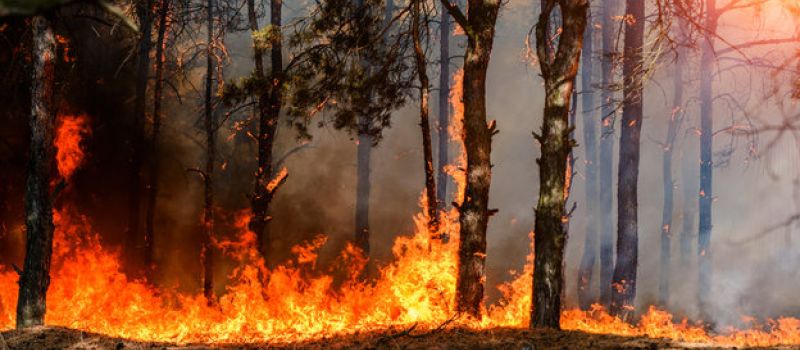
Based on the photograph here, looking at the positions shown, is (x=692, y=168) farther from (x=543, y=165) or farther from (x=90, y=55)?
(x=90, y=55)

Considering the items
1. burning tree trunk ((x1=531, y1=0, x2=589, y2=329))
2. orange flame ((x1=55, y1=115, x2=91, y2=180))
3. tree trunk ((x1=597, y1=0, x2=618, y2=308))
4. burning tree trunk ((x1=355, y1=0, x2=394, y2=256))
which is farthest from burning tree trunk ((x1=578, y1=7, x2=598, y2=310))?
orange flame ((x1=55, y1=115, x2=91, y2=180))

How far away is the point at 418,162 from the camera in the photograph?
30016 mm

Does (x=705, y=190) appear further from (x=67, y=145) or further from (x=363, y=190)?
(x=67, y=145)

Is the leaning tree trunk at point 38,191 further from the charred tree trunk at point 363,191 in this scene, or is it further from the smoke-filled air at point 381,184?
the charred tree trunk at point 363,191

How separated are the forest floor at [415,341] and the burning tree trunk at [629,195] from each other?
8375mm

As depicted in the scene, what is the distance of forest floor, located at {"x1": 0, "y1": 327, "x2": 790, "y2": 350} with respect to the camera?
8602 mm

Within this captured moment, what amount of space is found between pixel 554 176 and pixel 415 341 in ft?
11.6

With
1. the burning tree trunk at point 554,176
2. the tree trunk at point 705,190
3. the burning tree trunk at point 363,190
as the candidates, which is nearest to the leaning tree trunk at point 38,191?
the burning tree trunk at point 554,176

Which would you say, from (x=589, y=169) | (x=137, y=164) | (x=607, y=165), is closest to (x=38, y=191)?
(x=137, y=164)

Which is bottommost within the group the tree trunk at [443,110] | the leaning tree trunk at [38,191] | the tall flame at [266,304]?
the tall flame at [266,304]

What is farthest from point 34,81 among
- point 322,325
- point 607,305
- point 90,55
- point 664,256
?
point 664,256

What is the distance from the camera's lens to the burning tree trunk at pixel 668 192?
29.4 metres

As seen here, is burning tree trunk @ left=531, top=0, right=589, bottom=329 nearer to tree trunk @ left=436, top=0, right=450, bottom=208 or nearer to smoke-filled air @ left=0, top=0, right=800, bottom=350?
smoke-filled air @ left=0, top=0, right=800, bottom=350

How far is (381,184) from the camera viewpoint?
2897 centimetres
